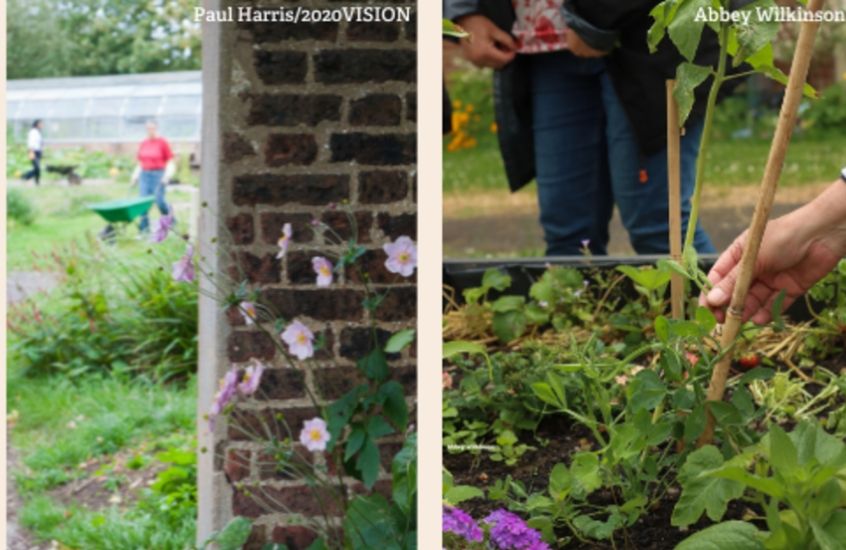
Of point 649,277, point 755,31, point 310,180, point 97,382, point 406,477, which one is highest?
point 755,31

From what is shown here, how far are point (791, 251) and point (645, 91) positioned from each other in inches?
14.9

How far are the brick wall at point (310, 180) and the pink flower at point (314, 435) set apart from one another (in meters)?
0.01

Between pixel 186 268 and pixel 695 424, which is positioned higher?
pixel 186 268

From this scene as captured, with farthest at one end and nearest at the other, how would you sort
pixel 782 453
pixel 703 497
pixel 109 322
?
1. pixel 109 322
2. pixel 703 497
3. pixel 782 453

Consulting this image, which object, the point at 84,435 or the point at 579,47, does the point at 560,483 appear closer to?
the point at 579,47

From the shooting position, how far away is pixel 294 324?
5.03 feet

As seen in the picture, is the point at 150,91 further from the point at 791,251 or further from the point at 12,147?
the point at 791,251

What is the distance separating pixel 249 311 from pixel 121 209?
68.0 inches

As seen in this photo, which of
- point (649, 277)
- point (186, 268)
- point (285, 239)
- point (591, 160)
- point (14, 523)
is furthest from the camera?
point (14, 523)

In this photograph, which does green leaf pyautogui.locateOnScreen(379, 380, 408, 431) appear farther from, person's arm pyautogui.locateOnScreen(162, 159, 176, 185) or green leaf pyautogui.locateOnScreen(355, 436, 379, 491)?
person's arm pyautogui.locateOnScreen(162, 159, 176, 185)

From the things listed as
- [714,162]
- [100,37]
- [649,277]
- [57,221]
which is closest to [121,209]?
[57,221]

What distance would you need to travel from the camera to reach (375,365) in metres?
1.53

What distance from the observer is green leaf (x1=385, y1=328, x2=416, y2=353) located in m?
1.50

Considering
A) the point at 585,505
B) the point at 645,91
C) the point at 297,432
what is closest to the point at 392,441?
the point at 297,432
